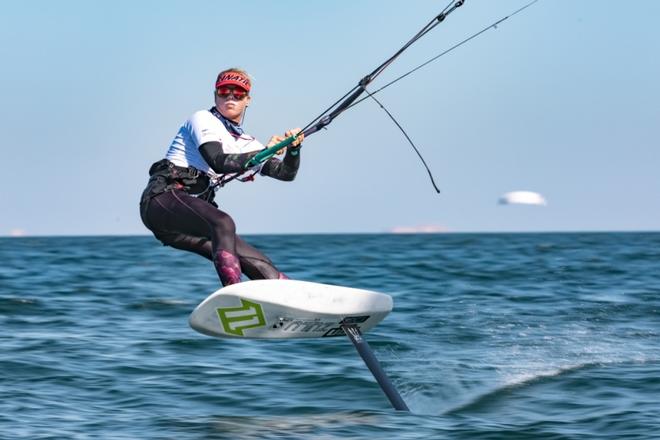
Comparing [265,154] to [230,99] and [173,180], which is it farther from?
[173,180]

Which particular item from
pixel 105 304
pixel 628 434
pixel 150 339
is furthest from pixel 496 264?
pixel 628 434

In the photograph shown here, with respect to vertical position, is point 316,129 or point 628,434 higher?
point 316,129

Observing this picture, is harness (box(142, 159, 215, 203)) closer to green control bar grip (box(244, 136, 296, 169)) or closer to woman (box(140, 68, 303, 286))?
woman (box(140, 68, 303, 286))

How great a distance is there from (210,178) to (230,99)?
0.62 meters

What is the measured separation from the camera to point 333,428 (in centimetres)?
751

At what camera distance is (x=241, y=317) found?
24.5ft

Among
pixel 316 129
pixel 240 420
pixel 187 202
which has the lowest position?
pixel 240 420

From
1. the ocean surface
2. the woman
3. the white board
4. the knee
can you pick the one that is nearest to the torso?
the woman

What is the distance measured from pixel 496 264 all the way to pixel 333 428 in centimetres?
1631

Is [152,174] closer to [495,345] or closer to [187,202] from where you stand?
[187,202]

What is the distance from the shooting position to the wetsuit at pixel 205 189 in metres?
7.28

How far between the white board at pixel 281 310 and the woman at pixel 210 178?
Answer: 0.54 ft

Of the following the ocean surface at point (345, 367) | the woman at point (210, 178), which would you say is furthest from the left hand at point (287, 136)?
the ocean surface at point (345, 367)

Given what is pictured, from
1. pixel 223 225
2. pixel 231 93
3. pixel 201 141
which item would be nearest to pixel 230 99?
pixel 231 93
